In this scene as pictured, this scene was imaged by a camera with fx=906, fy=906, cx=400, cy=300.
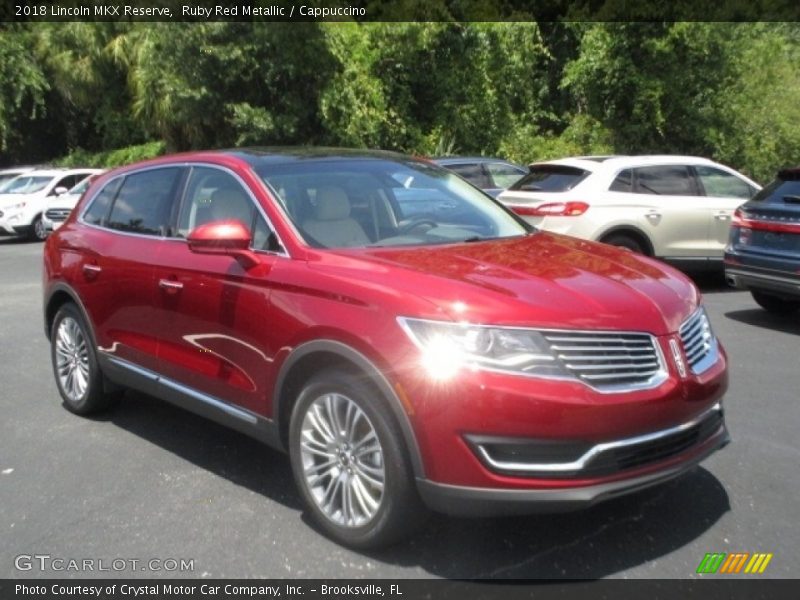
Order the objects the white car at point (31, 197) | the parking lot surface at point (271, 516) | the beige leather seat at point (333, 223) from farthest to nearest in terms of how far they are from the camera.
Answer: the white car at point (31, 197) < the beige leather seat at point (333, 223) < the parking lot surface at point (271, 516)

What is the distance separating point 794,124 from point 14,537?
806 inches

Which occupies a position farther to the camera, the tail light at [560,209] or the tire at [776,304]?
the tail light at [560,209]

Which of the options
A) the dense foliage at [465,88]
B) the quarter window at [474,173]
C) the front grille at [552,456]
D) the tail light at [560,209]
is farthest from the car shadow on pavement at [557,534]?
the dense foliage at [465,88]

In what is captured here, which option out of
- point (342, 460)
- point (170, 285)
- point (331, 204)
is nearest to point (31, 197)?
point (170, 285)

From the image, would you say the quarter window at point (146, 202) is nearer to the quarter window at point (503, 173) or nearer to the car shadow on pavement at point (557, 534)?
the car shadow on pavement at point (557, 534)

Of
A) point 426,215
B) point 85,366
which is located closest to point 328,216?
point 426,215

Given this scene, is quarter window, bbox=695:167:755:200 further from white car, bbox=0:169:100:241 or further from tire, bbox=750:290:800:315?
white car, bbox=0:169:100:241

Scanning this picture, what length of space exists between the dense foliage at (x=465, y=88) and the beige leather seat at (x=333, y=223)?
15877 mm

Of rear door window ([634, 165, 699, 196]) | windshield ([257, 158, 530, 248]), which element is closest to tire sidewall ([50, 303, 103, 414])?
windshield ([257, 158, 530, 248])

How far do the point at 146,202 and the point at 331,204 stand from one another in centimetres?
149

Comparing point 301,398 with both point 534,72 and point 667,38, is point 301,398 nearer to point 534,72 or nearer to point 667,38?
point 667,38

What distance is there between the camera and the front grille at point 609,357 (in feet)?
11.6

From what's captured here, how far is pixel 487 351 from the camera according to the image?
3508mm

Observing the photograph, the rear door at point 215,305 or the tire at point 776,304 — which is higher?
the rear door at point 215,305
